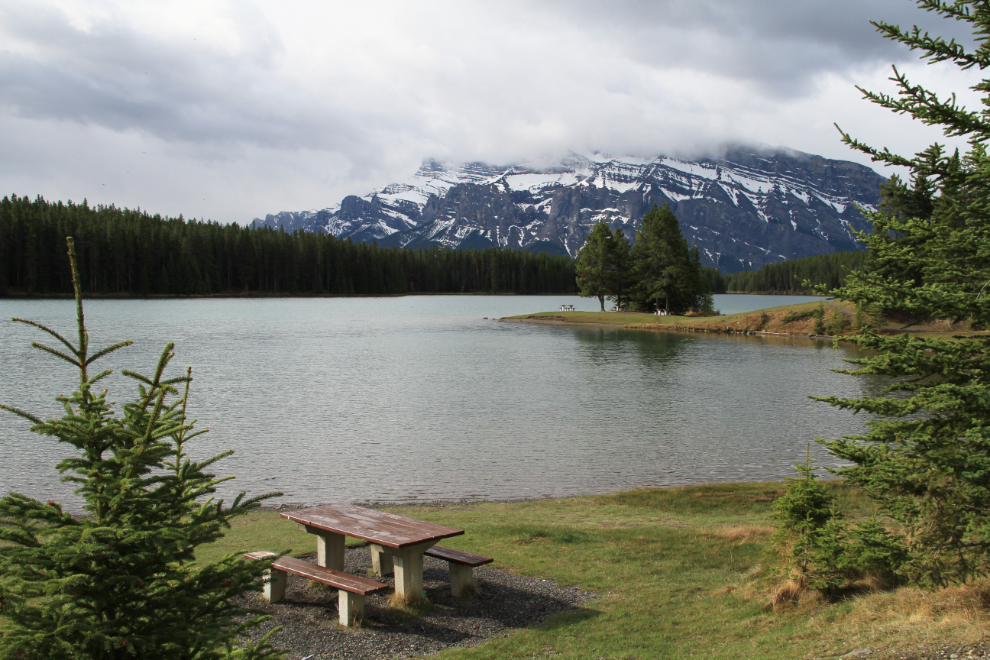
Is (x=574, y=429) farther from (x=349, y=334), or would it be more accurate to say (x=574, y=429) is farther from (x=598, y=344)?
(x=349, y=334)

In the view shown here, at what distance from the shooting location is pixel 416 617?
30.6 feet

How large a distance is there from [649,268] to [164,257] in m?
108

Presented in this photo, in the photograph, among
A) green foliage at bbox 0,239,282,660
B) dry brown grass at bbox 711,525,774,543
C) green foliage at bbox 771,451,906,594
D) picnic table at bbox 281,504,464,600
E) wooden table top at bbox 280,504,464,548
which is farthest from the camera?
dry brown grass at bbox 711,525,774,543

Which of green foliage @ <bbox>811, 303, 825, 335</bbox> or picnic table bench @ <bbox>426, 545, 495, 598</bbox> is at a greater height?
green foliage @ <bbox>811, 303, 825, 335</bbox>

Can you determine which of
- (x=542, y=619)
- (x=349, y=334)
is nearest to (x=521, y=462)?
(x=542, y=619)

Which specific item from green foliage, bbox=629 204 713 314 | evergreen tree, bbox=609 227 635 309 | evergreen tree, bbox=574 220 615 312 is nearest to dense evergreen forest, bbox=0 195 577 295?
evergreen tree, bbox=574 220 615 312

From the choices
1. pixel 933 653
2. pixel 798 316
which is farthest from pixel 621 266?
pixel 933 653

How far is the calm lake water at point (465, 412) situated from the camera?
19.8m

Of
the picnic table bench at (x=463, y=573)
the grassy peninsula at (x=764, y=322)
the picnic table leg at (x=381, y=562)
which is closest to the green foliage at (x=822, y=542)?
the picnic table bench at (x=463, y=573)

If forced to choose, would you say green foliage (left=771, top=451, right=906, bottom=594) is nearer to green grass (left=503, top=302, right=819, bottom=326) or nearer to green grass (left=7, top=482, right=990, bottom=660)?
green grass (left=7, top=482, right=990, bottom=660)

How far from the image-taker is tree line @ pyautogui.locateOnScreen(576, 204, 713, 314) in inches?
3292

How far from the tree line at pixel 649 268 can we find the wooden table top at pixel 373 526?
75.5m

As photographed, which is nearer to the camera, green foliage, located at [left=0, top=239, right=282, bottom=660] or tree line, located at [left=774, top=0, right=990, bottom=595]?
green foliage, located at [left=0, top=239, right=282, bottom=660]

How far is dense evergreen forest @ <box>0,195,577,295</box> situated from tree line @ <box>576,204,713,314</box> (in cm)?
8280
